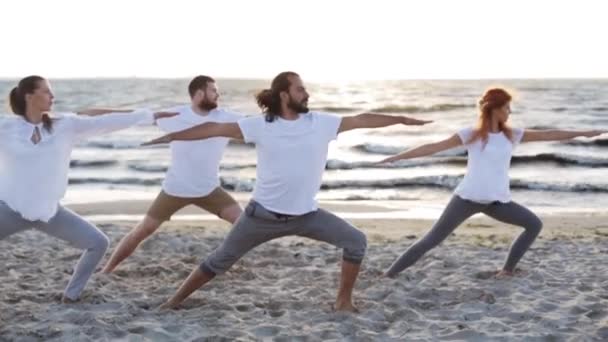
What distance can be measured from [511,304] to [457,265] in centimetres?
167

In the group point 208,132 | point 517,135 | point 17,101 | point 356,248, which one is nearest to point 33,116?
point 17,101

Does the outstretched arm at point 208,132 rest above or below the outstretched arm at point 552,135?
below

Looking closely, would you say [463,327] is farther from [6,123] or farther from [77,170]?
[77,170]

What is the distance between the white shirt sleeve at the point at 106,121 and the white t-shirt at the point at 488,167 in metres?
2.54

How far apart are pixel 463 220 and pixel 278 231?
1925 mm

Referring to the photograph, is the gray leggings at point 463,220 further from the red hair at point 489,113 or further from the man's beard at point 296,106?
the man's beard at point 296,106

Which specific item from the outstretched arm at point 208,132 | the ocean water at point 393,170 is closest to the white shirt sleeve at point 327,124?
the outstretched arm at point 208,132

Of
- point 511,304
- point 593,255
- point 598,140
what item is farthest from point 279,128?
point 598,140

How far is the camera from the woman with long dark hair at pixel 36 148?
5578 mm

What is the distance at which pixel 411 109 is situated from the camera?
4941 cm

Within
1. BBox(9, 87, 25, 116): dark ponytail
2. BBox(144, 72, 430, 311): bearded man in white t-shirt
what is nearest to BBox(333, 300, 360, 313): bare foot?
→ BBox(144, 72, 430, 311): bearded man in white t-shirt

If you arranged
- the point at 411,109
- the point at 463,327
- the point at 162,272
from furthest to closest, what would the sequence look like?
the point at 411,109 → the point at 162,272 → the point at 463,327

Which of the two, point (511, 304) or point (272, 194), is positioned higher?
point (272, 194)

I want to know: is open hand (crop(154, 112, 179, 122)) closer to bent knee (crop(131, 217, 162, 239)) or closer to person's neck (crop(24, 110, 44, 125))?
person's neck (crop(24, 110, 44, 125))
